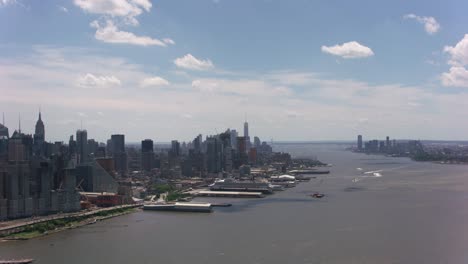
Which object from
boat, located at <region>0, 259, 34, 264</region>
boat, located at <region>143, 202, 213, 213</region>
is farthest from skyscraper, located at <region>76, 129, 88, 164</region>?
boat, located at <region>0, 259, 34, 264</region>

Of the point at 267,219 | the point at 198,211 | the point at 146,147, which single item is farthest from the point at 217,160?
the point at 267,219

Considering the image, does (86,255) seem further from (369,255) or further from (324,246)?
(369,255)

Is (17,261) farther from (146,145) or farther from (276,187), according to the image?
(146,145)

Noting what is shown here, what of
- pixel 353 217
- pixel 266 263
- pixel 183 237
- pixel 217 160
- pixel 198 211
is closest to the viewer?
pixel 266 263

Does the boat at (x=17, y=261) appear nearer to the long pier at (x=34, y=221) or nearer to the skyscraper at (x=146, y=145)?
the long pier at (x=34, y=221)

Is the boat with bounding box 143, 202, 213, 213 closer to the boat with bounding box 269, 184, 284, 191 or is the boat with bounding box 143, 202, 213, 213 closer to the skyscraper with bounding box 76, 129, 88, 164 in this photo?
the boat with bounding box 269, 184, 284, 191

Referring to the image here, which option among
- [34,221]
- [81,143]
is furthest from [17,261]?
[81,143]
